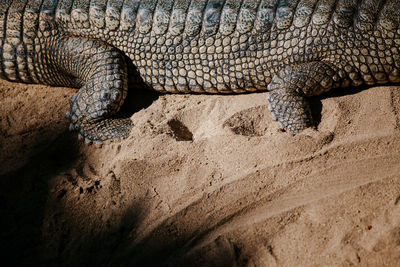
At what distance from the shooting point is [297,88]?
3320 mm

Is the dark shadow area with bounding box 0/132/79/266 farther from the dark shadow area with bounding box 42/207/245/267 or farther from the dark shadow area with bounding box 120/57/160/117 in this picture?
the dark shadow area with bounding box 120/57/160/117

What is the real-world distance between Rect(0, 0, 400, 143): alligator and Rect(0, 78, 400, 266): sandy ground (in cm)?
19

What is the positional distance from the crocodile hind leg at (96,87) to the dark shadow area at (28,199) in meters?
0.25

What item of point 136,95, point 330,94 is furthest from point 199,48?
point 330,94

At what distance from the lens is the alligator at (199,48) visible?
324 centimetres

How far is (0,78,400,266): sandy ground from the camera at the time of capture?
98.3 inches

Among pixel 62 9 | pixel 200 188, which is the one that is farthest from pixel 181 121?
pixel 62 9

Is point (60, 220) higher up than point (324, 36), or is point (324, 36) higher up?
point (324, 36)

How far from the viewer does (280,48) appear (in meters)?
3.35

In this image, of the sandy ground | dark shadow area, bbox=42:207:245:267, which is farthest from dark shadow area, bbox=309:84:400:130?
dark shadow area, bbox=42:207:245:267

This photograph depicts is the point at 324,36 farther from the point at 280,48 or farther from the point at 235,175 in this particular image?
the point at 235,175

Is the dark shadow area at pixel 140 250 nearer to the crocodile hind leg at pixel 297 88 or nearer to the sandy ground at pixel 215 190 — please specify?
the sandy ground at pixel 215 190

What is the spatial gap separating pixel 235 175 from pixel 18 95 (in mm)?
2621

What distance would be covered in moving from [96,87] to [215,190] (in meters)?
1.62
